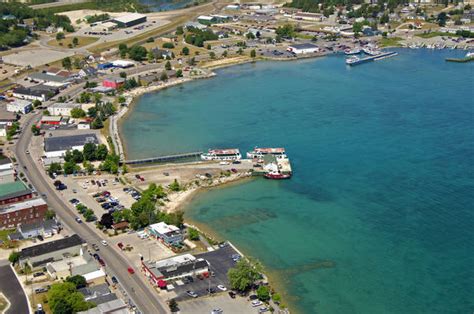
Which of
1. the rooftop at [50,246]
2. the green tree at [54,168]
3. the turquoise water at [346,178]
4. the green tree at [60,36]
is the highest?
the green tree at [60,36]

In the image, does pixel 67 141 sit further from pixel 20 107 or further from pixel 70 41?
pixel 70 41

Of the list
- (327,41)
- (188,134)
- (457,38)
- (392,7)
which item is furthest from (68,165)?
(392,7)

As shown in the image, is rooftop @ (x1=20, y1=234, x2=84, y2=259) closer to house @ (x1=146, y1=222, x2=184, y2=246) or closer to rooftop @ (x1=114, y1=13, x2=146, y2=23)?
house @ (x1=146, y1=222, x2=184, y2=246)

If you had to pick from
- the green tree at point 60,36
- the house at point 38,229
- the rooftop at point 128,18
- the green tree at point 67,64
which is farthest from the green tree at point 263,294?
the rooftop at point 128,18

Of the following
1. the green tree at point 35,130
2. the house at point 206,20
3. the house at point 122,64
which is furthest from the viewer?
the house at point 206,20

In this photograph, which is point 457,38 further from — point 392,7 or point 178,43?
point 178,43

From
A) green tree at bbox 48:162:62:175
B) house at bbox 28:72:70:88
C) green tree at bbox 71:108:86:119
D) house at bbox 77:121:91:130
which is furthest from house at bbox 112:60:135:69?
green tree at bbox 48:162:62:175

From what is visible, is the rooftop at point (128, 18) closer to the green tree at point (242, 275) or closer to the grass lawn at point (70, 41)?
the grass lawn at point (70, 41)
